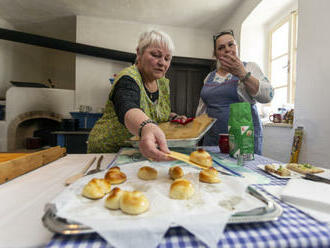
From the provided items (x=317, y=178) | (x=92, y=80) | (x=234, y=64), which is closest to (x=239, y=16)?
(x=234, y=64)

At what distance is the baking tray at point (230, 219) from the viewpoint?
285mm

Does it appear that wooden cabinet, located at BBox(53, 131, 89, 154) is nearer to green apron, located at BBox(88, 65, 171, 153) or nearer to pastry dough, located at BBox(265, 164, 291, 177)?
green apron, located at BBox(88, 65, 171, 153)

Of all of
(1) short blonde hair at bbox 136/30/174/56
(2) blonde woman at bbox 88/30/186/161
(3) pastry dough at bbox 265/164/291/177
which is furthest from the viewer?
(1) short blonde hair at bbox 136/30/174/56

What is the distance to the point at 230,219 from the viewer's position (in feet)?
1.04

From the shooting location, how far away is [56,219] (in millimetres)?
311

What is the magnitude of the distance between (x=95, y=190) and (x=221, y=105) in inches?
45.5

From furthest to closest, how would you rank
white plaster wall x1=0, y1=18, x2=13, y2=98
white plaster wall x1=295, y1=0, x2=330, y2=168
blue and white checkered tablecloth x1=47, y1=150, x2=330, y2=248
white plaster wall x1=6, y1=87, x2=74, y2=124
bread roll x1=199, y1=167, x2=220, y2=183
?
white plaster wall x1=0, y1=18, x2=13, y2=98 < white plaster wall x1=6, y1=87, x2=74, y2=124 < white plaster wall x1=295, y1=0, x2=330, y2=168 < bread roll x1=199, y1=167, x2=220, y2=183 < blue and white checkered tablecloth x1=47, y1=150, x2=330, y2=248

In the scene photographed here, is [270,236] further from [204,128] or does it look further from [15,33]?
[15,33]

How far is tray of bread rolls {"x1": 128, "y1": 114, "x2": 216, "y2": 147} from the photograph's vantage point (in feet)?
2.72

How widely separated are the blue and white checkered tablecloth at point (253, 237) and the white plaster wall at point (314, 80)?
1.53 m

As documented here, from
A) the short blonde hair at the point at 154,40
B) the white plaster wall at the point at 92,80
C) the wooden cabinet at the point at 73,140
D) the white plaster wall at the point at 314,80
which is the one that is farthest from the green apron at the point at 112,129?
the white plaster wall at the point at 92,80

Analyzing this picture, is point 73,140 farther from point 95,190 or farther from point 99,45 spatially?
point 95,190

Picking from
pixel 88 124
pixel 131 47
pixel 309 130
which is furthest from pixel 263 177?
pixel 131 47

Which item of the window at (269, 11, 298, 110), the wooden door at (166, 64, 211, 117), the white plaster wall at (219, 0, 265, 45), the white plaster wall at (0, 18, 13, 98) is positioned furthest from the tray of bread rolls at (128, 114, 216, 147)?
the white plaster wall at (0, 18, 13, 98)
